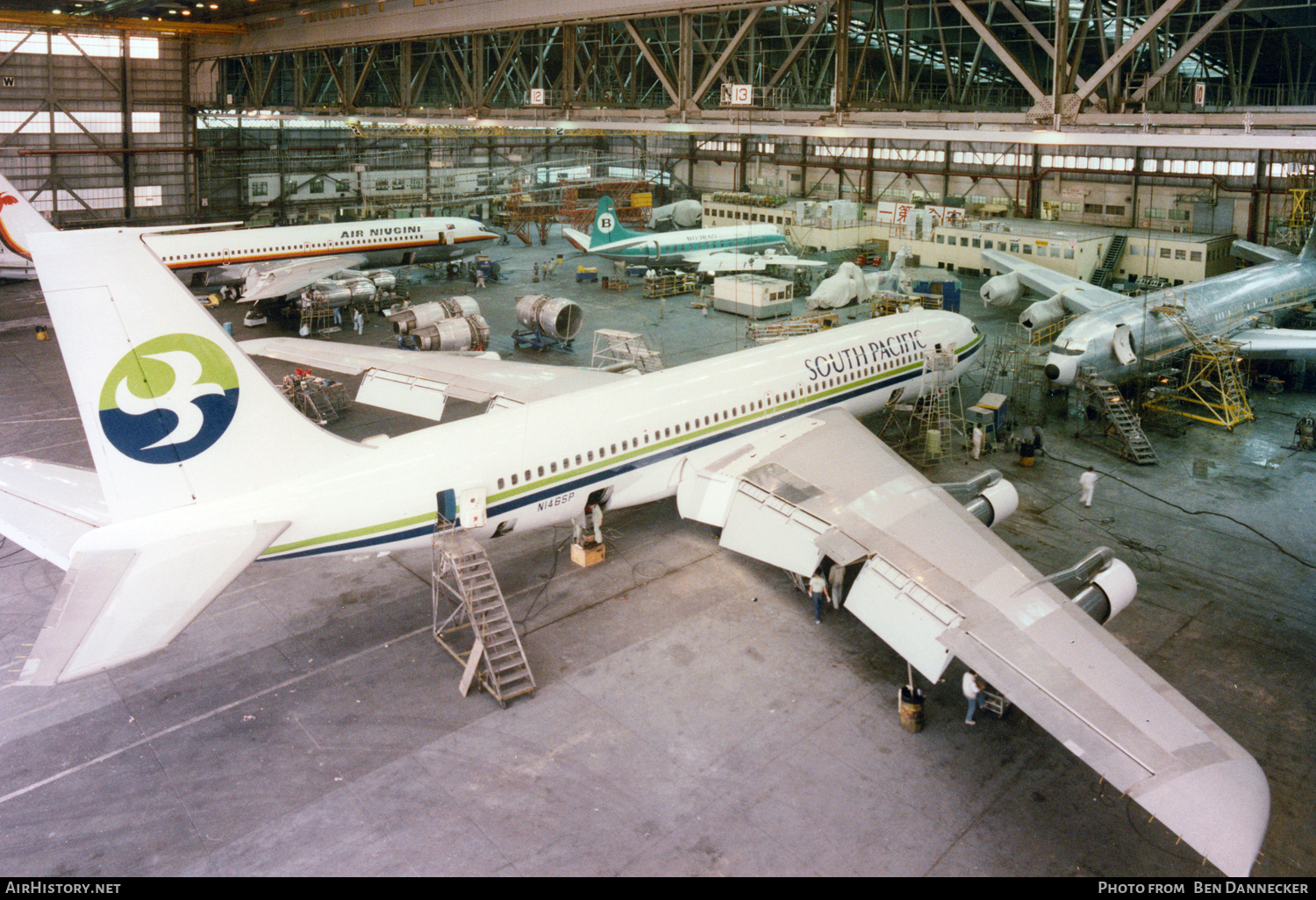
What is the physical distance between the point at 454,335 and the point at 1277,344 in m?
31.0

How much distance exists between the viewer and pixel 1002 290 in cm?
4453

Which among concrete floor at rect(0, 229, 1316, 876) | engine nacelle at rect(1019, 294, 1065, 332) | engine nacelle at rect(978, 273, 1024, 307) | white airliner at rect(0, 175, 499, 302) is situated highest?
white airliner at rect(0, 175, 499, 302)

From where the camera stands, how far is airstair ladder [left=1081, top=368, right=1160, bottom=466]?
93.9ft

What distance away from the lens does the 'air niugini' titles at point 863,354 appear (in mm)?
25984

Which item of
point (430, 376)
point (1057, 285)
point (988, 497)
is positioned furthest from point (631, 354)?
point (1057, 285)

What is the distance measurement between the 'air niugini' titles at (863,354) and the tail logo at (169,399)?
15436 millimetres

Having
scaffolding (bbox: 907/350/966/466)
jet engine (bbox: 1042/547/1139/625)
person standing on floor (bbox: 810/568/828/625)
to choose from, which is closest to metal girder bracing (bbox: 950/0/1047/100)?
scaffolding (bbox: 907/350/966/466)

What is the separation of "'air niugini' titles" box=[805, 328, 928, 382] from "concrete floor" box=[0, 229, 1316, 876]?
6.18m

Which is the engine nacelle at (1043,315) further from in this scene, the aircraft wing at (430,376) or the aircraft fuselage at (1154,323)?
the aircraft wing at (430,376)

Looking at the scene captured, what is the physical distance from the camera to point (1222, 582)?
21125 mm

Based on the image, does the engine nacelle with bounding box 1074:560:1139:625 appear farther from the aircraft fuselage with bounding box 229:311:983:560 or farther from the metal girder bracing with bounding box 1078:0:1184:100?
the metal girder bracing with bounding box 1078:0:1184:100

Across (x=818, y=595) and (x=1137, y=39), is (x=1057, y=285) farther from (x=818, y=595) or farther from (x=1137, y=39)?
(x=818, y=595)

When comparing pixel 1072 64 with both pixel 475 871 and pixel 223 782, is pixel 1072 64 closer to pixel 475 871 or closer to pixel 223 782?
pixel 475 871
